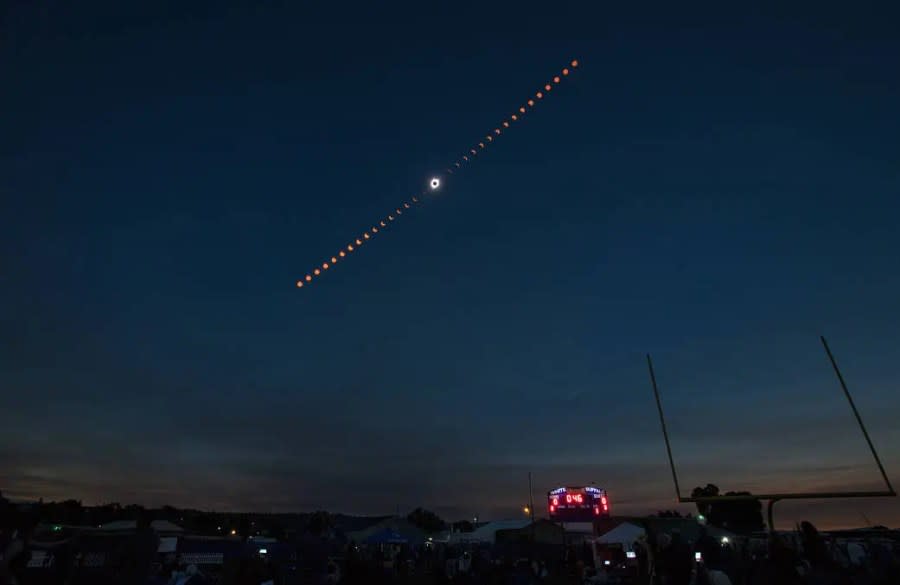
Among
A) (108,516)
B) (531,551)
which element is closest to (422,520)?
(108,516)

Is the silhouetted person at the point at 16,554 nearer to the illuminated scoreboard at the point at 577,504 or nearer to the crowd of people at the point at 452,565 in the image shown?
the crowd of people at the point at 452,565

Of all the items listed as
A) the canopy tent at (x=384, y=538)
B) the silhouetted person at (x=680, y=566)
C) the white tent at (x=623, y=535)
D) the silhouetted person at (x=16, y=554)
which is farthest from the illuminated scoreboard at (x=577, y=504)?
the silhouetted person at (x=16, y=554)

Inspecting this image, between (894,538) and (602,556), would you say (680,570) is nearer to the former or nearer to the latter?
(894,538)

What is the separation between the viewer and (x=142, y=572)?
1720 cm

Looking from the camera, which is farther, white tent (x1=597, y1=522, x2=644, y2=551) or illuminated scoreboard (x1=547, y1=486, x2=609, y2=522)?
illuminated scoreboard (x1=547, y1=486, x2=609, y2=522)

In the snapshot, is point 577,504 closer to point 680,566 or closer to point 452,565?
point 452,565

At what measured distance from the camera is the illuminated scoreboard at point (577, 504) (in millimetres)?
40781

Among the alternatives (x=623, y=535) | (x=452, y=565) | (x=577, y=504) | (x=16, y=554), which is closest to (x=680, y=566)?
(x=16, y=554)

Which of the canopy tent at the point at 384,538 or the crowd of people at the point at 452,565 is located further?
the canopy tent at the point at 384,538

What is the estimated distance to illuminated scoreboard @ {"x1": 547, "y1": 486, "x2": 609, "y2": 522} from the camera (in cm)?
4078

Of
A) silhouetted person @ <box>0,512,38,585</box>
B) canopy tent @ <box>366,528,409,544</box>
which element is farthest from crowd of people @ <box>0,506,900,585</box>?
canopy tent @ <box>366,528,409,544</box>

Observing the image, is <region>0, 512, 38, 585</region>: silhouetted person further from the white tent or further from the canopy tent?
the white tent

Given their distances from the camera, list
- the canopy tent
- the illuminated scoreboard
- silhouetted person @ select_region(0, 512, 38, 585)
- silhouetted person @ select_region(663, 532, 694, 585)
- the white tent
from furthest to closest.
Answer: the illuminated scoreboard
the white tent
the canopy tent
silhouetted person @ select_region(663, 532, 694, 585)
silhouetted person @ select_region(0, 512, 38, 585)

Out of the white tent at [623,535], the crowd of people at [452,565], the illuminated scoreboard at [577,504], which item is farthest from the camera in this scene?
the illuminated scoreboard at [577,504]
